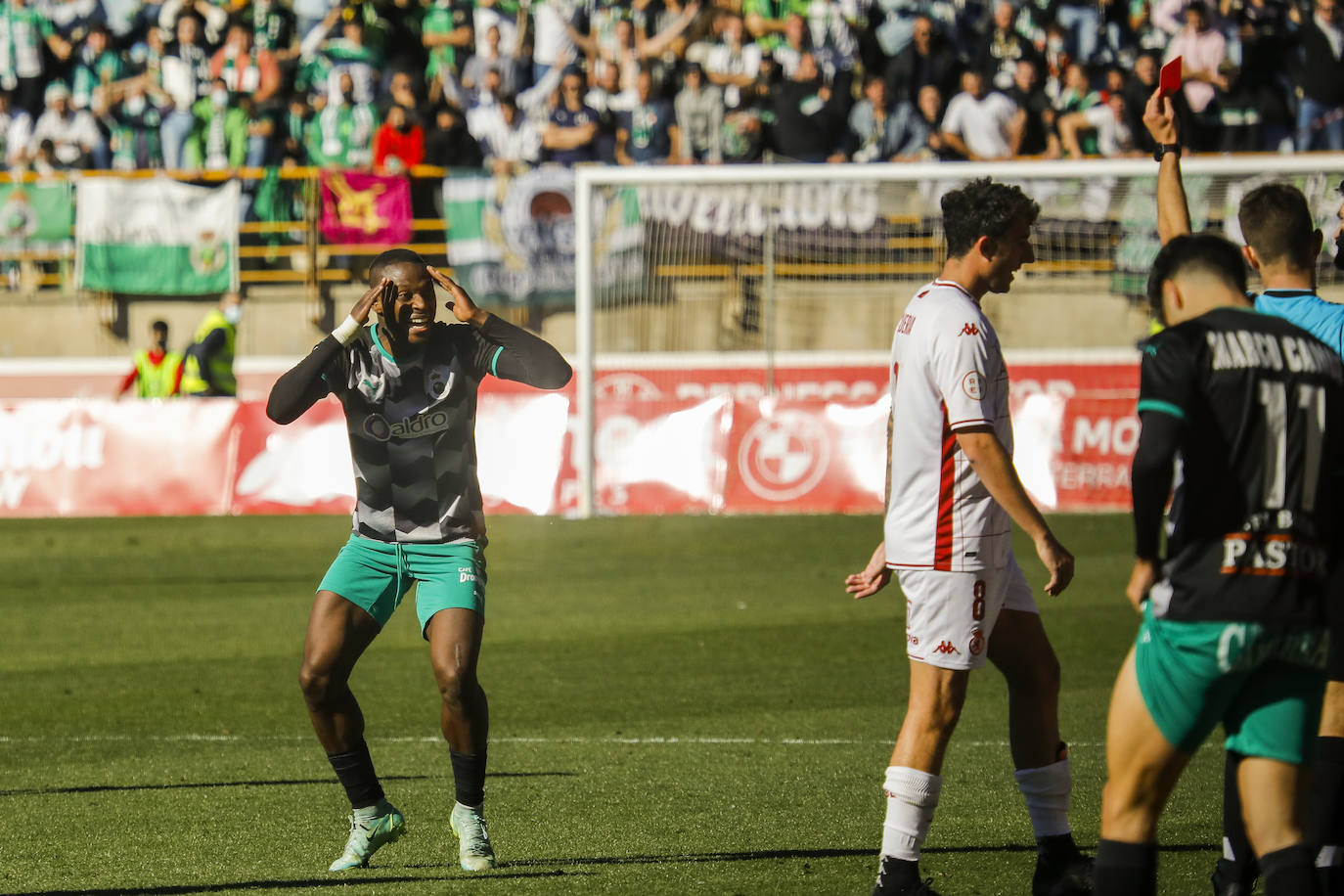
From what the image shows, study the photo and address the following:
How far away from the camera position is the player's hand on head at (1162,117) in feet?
17.6

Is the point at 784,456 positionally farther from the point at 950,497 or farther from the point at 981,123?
the point at 950,497

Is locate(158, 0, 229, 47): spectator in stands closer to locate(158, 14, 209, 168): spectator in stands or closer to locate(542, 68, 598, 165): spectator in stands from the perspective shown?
locate(158, 14, 209, 168): spectator in stands

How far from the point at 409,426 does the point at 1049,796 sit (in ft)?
7.93

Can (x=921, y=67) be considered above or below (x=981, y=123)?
above

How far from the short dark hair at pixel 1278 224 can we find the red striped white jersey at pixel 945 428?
75 cm

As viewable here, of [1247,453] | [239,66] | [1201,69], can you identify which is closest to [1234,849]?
[1247,453]

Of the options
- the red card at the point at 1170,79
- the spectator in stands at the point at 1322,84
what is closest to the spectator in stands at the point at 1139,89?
the spectator in stands at the point at 1322,84

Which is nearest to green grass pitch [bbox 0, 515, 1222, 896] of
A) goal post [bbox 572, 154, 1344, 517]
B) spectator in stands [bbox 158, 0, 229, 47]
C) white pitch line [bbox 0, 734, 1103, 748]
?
white pitch line [bbox 0, 734, 1103, 748]

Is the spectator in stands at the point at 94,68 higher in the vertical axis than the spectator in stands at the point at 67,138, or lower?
higher

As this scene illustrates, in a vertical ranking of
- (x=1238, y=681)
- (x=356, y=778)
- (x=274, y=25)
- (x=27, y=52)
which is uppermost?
(x=274, y=25)

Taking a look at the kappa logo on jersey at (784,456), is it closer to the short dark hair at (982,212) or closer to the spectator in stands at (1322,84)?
→ the spectator in stands at (1322,84)

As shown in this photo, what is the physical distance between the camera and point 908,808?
502cm

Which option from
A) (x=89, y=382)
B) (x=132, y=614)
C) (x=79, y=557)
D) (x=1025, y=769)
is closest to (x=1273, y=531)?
(x=1025, y=769)

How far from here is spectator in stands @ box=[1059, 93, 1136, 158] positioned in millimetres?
20531
